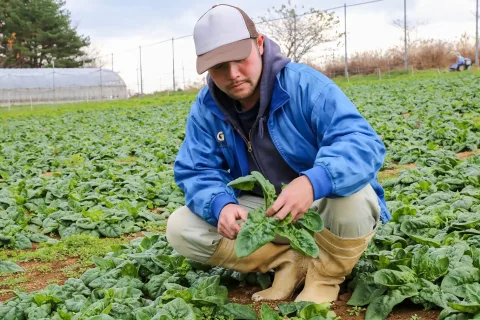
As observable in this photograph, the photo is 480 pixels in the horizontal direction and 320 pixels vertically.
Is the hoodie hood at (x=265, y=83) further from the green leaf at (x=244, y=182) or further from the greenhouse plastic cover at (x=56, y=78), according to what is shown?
the greenhouse plastic cover at (x=56, y=78)

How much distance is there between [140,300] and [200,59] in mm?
1533

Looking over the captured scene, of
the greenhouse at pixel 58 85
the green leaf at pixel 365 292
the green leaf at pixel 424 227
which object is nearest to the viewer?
the green leaf at pixel 365 292

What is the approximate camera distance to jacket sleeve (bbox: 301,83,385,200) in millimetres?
3088

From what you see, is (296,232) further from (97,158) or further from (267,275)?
(97,158)

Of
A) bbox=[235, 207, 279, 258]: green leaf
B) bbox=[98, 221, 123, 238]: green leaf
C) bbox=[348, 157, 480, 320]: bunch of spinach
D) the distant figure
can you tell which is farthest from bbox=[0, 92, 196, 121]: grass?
bbox=[235, 207, 279, 258]: green leaf

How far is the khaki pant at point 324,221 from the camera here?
338cm

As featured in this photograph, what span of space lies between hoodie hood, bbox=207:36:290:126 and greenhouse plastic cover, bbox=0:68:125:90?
3899cm

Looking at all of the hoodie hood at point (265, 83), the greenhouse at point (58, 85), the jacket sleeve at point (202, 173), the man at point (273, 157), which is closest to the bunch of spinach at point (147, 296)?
the man at point (273, 157)

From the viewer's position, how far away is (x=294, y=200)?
2.99 metres

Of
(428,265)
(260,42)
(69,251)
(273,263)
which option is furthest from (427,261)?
(69,251)

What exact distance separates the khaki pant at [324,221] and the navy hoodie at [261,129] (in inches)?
11.2

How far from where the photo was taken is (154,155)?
1108cm

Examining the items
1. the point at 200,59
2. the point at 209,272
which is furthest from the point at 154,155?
the point at 200,59

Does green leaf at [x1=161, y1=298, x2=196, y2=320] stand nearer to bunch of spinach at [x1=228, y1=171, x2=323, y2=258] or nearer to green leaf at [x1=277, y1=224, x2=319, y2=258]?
bunch of spinach at [x1=228, y1=171, x2=323, y2=258]
